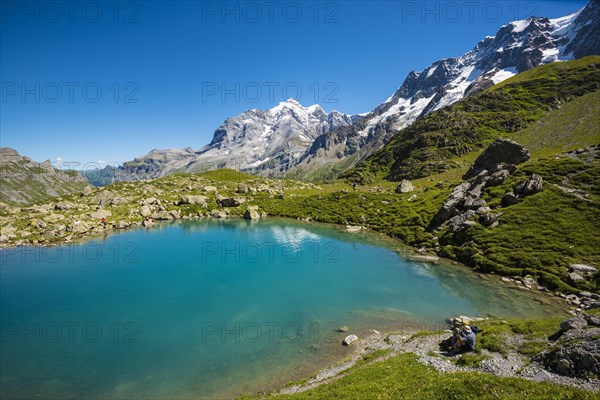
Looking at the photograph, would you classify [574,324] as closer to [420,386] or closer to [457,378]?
[457,378]

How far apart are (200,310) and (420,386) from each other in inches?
1339

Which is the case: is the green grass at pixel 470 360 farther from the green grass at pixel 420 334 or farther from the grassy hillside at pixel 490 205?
the grassy hillside at pixel 490 205

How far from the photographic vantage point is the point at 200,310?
44.5 metres

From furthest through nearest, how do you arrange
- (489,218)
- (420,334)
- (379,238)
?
(379,238), (489,218), (420,334)

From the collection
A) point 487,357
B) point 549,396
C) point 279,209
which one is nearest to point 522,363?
point 487,357

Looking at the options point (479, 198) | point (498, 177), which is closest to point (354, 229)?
point (479, 198)

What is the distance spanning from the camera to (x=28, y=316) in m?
42.0

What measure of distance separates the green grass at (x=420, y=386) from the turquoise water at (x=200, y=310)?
7324 mm

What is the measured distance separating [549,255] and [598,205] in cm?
1676

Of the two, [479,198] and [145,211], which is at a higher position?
[479,198]

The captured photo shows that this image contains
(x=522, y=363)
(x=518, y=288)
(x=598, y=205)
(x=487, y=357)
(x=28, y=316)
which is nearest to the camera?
(x=522, y=363)

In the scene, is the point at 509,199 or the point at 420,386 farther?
the point at 509,199

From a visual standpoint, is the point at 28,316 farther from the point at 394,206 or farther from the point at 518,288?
the point at 394,206

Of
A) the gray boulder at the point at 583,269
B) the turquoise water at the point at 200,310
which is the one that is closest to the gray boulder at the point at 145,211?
the turquoise water at the point at 200,310
